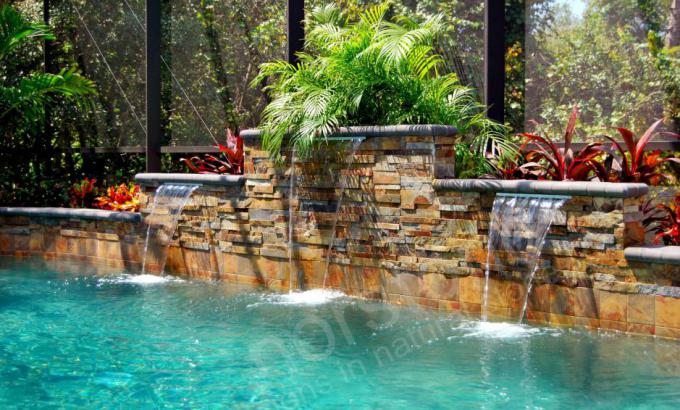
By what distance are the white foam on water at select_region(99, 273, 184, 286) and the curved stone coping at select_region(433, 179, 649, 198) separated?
3428 mm

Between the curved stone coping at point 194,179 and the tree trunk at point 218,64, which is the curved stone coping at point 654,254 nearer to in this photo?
the curved stone coping at point 194,179

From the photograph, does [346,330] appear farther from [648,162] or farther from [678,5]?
[678,5]

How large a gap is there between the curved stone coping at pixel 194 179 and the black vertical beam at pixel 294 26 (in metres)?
1.64

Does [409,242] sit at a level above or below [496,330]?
above

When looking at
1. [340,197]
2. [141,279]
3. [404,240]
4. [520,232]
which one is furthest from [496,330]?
[141,279]

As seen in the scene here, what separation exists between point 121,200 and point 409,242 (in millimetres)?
4704

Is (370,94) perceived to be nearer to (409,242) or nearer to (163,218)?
(409,242)

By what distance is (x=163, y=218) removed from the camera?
9.52 m

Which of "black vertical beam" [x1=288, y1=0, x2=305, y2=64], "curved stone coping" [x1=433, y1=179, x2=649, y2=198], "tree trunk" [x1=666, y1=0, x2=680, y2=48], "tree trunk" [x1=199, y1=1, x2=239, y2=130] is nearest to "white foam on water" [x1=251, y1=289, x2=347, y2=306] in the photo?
"curved stone coping" [x1=433, y1=179, x2=649, y2=198]

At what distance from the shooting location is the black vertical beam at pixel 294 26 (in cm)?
950

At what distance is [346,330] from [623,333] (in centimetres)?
208

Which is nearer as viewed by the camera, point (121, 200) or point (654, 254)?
point (654, 254)

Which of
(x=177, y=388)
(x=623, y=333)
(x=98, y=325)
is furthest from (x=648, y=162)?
(x=98, y=325)

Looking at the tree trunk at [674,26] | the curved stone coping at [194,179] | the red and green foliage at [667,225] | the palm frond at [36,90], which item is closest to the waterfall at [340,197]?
the curved stone coping at [194,179]
